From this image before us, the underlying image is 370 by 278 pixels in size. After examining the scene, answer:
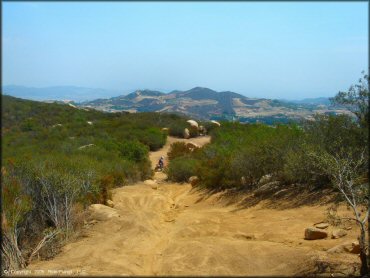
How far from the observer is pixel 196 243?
32.8 feet

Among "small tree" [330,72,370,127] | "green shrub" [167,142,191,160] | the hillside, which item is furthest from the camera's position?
the hillside

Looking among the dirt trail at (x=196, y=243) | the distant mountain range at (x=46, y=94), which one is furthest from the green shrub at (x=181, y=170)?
the distant mountain range at (x=46, y=94)

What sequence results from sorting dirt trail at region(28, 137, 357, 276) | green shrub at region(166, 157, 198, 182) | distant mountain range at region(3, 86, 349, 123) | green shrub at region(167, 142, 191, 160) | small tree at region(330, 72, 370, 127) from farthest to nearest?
distant mountain range at region(3, 86, 349, 123) → green shrub at region(167, 142, 191, 160) → green shrub at region(166, 157, 198, 182) → small tree at region(330, 72, 370, 127) → dirt trail at region(28, 137, 357, 276)

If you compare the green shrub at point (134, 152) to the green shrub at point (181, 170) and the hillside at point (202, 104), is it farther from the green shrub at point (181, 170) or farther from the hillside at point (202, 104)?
the hillside at point (202, 104)

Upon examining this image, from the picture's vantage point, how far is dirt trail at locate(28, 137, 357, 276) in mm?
8180

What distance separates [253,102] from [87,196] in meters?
65.2

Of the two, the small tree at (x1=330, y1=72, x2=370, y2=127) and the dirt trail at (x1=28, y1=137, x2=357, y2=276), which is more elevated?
the small tree at (x1=330, y1=72, x2=370, y2=127)

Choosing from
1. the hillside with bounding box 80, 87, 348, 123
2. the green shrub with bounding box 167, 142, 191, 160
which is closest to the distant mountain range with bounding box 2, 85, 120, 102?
the hillside with bounding box 80, 87, 348, 123

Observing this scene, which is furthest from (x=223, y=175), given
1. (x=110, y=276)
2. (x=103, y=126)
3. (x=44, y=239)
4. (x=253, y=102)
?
(x=253, y=102)

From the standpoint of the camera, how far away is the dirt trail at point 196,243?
8.18m

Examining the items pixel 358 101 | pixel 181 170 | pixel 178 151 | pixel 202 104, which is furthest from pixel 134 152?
pixel 202 104

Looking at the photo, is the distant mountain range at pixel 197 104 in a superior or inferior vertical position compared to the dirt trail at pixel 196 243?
superior

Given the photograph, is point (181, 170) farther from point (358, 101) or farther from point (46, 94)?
point (46, 94)

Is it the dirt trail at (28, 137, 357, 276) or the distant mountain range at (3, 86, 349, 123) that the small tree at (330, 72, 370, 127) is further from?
the distant mountain range at (3, 86, 349, 123)
